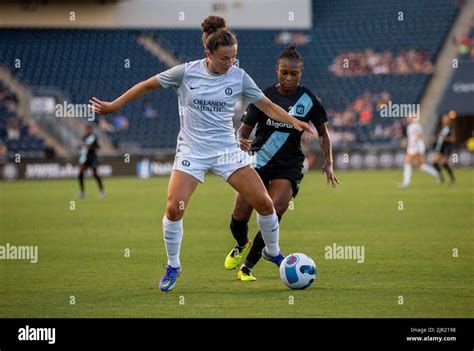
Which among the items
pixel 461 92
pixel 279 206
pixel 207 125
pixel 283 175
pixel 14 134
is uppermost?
pixel 461 92

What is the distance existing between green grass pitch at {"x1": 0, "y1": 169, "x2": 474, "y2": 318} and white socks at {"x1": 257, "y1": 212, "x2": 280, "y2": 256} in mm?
407

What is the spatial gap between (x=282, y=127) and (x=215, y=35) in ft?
5.86

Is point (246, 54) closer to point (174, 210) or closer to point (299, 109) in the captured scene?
point (299, 109)

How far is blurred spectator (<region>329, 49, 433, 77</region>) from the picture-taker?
4419 centimetres

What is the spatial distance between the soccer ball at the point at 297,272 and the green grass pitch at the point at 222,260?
0.12 meters

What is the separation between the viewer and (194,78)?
9234mm

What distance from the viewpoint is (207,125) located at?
9.29 metres

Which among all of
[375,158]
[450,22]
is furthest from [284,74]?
[450,22]

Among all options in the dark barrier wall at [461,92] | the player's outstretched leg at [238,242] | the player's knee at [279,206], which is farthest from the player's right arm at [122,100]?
the dark barrier wall at [461,92]

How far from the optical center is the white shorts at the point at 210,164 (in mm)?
9281

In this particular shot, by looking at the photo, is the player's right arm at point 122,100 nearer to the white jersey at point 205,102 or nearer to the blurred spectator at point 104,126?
the white jersey at point 205,102

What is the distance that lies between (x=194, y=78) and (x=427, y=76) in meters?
36.5

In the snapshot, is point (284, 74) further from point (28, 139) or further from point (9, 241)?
point (28, 139)

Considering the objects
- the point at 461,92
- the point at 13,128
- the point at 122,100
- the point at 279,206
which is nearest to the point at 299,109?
the point at 279,206
